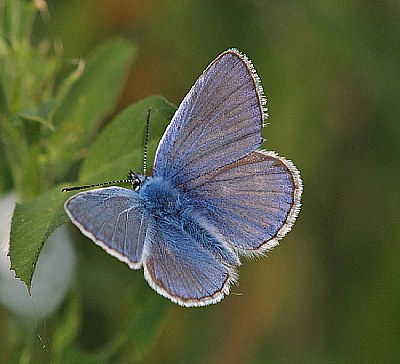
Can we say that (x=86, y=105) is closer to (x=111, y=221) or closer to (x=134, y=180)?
(x=134, y=180)

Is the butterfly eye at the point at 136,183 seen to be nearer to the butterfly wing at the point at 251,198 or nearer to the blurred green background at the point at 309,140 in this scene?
the butterfly wing at the point at 251,198

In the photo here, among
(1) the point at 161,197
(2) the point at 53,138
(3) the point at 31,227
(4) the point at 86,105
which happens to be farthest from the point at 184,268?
(4) the point at 86,105

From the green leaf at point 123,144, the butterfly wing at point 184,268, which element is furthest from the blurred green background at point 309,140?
the butterfly wing at point 184,268

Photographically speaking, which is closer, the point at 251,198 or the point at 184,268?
the point at 184,268

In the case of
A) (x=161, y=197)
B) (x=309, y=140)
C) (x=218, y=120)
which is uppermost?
(x=218, y=120)

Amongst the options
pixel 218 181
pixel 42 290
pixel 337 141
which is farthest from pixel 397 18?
pixel 42 290
